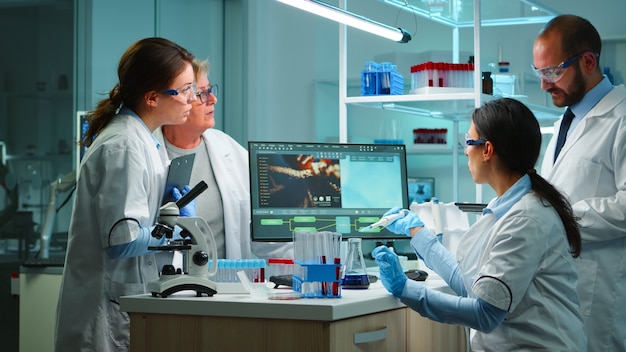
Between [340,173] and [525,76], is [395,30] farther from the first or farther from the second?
[525,76]

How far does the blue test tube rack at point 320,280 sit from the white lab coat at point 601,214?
0.89 meters

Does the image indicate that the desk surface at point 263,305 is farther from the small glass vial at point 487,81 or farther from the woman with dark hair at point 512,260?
the small glass vial at point 487,81

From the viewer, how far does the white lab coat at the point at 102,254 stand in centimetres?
264

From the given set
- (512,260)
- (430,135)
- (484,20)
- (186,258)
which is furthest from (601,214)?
(430,135)

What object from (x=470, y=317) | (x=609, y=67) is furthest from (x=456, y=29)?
(x=470, y=317)

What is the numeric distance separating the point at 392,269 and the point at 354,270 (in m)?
0.41

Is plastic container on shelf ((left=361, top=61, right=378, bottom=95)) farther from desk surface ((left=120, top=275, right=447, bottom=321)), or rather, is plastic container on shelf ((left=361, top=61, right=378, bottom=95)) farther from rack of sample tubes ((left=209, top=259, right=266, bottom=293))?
desk surface ((left=120, top=275, right=447, bottom=321))

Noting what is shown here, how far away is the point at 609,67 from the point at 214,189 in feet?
13.4

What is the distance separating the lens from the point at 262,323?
2332 mm

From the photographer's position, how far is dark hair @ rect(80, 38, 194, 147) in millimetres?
2854

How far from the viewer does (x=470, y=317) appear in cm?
223

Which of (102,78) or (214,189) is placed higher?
(102,78)

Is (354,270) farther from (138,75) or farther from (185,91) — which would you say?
(138,75)

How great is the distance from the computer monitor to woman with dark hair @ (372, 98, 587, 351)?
2.49 feet
